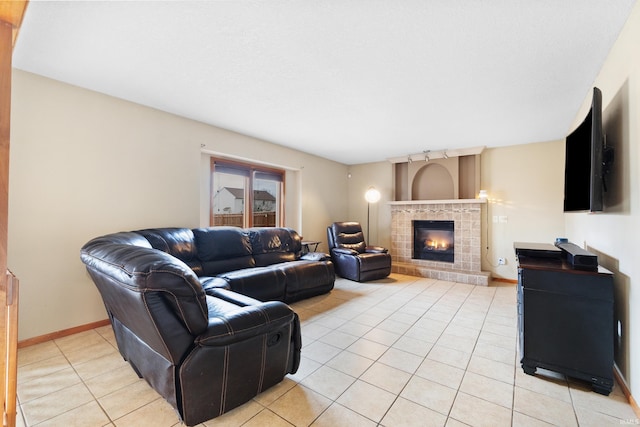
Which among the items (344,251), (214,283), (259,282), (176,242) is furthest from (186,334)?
(344,251)

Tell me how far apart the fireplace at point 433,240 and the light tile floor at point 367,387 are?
265 centimetres

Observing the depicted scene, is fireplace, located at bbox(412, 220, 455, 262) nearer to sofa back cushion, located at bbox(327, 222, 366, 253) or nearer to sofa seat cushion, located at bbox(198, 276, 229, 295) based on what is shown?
sofa back cushion, located at bbox(327, 222, 366, 253)

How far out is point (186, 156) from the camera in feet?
12.2

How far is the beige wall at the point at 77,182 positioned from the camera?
250cm

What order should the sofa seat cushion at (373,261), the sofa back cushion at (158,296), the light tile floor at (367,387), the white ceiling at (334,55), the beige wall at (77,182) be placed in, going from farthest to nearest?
the sofa seat cushion at (373,261) → the beige wall at (77,182) → the white ceiling at (334,55) → the light tile floor at (367,387) → the sofa back cushion at (158,296)

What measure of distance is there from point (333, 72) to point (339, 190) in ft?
14.2

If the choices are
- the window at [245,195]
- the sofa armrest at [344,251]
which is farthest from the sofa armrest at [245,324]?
the sofa armrest at [344,251]

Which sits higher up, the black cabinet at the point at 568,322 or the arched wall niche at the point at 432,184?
the arched wall niche at the point at 432,184

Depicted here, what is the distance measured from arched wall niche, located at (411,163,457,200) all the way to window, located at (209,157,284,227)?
2.98m

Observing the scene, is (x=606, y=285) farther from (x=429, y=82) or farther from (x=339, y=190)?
(x=339, y=190)

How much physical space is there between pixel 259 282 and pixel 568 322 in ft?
9.31

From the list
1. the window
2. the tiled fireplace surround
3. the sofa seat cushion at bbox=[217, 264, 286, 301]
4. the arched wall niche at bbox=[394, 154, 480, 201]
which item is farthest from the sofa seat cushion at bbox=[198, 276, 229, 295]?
the arched wall niche at bbox=[394, 154, 480, 201]

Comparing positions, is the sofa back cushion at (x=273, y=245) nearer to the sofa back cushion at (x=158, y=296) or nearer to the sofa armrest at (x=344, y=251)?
the sofa armrest at (x=344, y=251)

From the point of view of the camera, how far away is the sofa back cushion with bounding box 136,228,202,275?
9.98 feet
